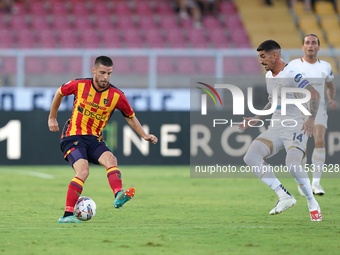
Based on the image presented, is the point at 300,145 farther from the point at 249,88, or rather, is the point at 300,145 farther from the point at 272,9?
the point at 272,9

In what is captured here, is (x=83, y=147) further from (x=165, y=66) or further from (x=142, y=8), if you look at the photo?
(x=142, y=8)

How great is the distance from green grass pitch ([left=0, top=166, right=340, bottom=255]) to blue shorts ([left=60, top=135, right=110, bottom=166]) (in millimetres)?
669

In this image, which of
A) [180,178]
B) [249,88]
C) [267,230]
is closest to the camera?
[267,230]

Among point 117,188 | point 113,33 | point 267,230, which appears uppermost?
point 113,33

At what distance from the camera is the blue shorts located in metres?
6.07

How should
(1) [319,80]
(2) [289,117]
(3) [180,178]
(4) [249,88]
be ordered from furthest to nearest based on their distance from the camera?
(4) [249,88]
(3) [180,178]
(1) [319,80]
(2) [289,117]

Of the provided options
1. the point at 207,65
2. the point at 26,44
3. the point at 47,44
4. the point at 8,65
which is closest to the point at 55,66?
the point at 8,65

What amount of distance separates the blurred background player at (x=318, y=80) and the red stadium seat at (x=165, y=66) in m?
5.10

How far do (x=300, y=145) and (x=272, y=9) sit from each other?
16540 millimetres

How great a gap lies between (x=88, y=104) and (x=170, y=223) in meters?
1.52

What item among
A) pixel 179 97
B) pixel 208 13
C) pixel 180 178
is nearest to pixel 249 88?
pixel 179 97

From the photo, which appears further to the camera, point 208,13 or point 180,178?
point 208,13

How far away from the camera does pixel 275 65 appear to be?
6223 millimetres

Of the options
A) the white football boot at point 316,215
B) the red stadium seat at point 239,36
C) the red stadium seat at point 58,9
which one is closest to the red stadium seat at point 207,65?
the red stadium seat at point 239,36
